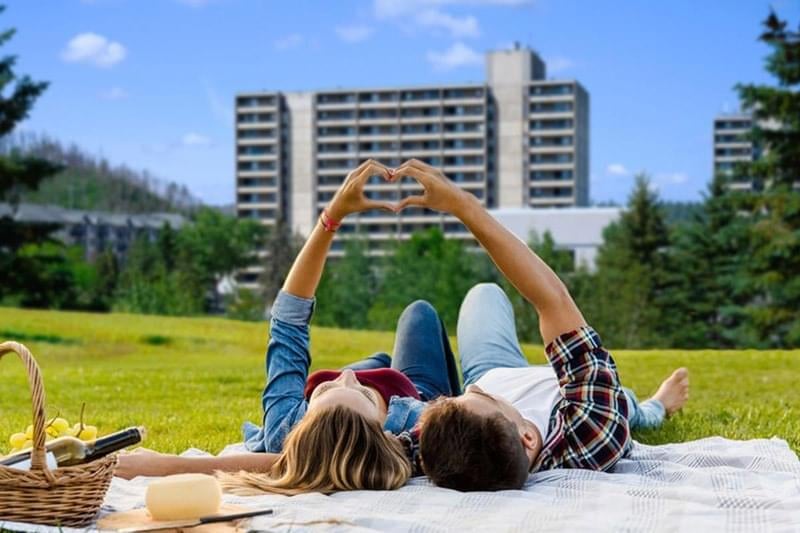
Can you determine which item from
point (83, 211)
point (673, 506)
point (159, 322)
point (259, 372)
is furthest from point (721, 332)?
point (83, 211)

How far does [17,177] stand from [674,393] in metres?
26.1

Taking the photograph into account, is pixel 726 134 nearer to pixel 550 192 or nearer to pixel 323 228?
pixel 550 192

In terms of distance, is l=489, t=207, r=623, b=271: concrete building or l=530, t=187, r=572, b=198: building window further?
l=530, t=187, r=572, b=198: building window

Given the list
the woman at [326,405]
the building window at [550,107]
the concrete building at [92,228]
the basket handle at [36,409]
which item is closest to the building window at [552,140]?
the building window at [550,107]

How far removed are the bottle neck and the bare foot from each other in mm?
3204

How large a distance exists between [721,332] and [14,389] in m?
31.2

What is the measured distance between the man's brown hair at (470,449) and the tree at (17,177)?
27276 mm

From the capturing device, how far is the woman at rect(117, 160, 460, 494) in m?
3.15

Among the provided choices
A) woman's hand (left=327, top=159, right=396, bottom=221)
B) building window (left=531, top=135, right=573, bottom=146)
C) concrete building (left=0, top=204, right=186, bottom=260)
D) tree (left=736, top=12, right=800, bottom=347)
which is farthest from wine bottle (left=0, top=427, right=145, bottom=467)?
building window (left=531, top=135, right=573, bottom=146)

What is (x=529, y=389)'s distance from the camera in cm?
408

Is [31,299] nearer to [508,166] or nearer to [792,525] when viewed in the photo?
[792,525]

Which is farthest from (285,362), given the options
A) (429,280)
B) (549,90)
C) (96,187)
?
(549,90)

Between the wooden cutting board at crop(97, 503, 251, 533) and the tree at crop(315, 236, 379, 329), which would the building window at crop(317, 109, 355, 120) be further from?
the wooden cutting board at crop(97, 503, 251, 533)

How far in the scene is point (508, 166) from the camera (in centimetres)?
10088
